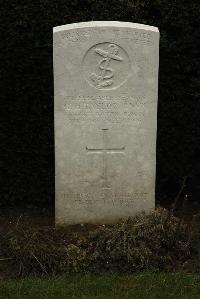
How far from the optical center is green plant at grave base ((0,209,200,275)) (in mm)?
4715

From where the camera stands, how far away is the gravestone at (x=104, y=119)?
204 inches

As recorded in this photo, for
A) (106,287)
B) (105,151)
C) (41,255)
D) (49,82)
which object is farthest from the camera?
(49,82)

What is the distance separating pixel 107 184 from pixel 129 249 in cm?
91

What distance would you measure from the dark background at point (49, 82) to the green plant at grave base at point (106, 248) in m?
1.36

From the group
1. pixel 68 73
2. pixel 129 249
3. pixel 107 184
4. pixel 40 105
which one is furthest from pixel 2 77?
pixel 129 249

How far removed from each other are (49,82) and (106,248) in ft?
7.22

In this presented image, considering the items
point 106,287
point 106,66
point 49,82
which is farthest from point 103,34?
point 106,287

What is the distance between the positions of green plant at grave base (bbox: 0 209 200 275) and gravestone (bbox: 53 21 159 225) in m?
0.36

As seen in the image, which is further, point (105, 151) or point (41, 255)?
point (105, 151)

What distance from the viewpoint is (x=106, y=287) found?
440 centimetres

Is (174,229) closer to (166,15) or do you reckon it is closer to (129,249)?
(129,249)

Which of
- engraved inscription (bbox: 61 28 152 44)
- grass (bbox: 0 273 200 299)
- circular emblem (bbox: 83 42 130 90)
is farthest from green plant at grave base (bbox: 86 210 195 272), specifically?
engraved inscription (bbox: 61 28 152 44)

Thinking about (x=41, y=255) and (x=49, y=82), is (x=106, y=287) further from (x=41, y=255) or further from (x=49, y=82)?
(x=49, y=82)

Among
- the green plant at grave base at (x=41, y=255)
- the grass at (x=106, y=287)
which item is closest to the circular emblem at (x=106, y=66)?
the green plant at grave base at (x=41, y=255)
